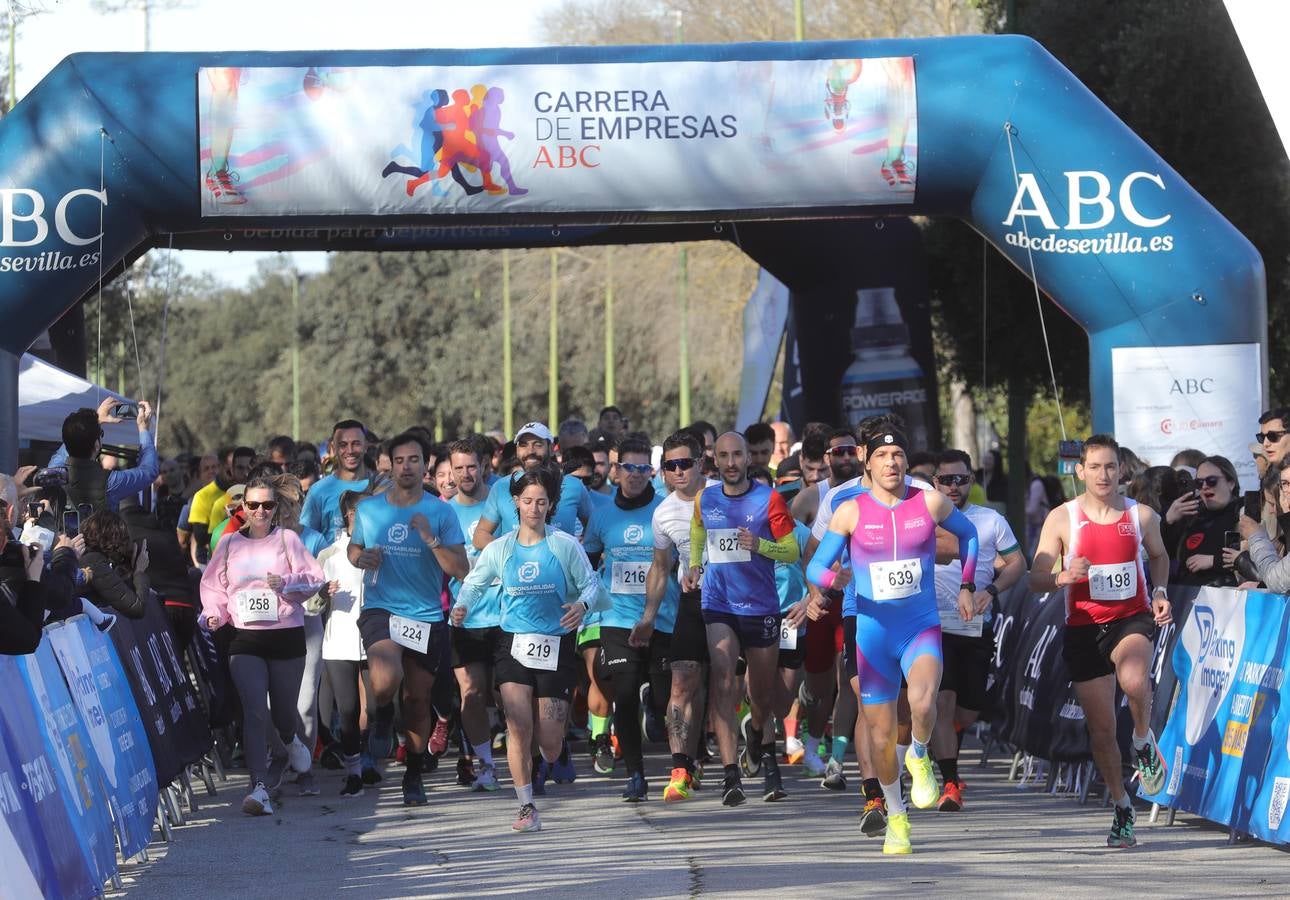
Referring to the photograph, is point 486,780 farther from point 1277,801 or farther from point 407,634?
point 1277,801

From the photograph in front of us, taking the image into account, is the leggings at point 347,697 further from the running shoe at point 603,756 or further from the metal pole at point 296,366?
the metal pole at point 296,366

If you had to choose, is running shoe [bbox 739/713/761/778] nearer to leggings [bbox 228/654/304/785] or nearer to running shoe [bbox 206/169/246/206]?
leggings [bbox 228/654/304/785]

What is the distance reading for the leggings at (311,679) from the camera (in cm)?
1242

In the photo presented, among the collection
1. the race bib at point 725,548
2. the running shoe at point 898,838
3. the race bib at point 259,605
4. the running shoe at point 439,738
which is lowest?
the running shoe at point 898,838

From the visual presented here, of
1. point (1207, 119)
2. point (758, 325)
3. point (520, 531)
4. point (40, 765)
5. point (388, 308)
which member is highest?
point (388, 308)

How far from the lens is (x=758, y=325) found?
78.6ft

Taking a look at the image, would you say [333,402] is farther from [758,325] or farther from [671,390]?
[758,325]

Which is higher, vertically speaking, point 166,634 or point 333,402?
point 333,402

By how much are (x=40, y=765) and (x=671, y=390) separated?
177 feet

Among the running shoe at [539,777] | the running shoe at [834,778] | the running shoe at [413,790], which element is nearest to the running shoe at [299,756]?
the running shoe at [413,790]

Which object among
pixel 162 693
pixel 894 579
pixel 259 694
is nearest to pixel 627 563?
pixel 259 694

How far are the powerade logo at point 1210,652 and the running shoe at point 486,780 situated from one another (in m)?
4.16

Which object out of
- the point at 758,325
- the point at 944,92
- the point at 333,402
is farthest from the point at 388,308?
the point at 944,92

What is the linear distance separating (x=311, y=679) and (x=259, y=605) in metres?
1.09
